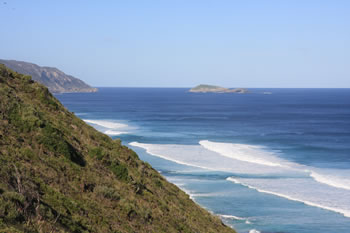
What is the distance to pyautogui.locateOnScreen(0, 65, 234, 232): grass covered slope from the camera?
33.4 ft

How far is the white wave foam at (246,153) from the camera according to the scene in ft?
161

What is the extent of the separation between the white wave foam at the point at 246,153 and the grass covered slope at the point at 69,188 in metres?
27.8

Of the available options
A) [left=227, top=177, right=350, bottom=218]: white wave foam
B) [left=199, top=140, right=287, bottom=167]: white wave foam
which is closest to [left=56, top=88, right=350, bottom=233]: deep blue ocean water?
[left=227, top=177, right=350, bottom=218]: white wave foam

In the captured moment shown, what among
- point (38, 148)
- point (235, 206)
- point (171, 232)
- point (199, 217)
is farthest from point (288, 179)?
point (38, 148)

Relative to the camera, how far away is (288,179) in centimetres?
4041

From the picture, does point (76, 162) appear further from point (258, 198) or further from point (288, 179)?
point (288, 179)

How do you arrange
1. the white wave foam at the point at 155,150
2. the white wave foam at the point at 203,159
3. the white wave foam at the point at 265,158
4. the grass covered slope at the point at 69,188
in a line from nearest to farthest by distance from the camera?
the grass covered slope at the point at 69,188 → the white wave foam at the point at 265,158 → the white wave foam at the point at 203,159 → the white wave foam at the point at 155,150

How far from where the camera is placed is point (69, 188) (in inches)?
535

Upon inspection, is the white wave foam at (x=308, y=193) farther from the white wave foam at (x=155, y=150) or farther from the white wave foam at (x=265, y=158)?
the white wave foam at (x=155, y=150)

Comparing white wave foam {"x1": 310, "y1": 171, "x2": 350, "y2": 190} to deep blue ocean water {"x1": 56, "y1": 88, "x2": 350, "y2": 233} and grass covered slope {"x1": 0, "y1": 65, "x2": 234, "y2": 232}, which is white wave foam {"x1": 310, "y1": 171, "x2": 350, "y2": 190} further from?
grass covered slope {"x1": 0, "y1": 65, "x2": 234, "y2": 232}

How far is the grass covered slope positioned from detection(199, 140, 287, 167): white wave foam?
91.3 ft

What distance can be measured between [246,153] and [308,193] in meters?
19.2

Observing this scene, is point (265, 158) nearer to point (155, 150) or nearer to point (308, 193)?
point (155, 150)

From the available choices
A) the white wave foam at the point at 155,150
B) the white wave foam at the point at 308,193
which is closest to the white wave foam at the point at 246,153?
the white wave foam at the point at 155,150
